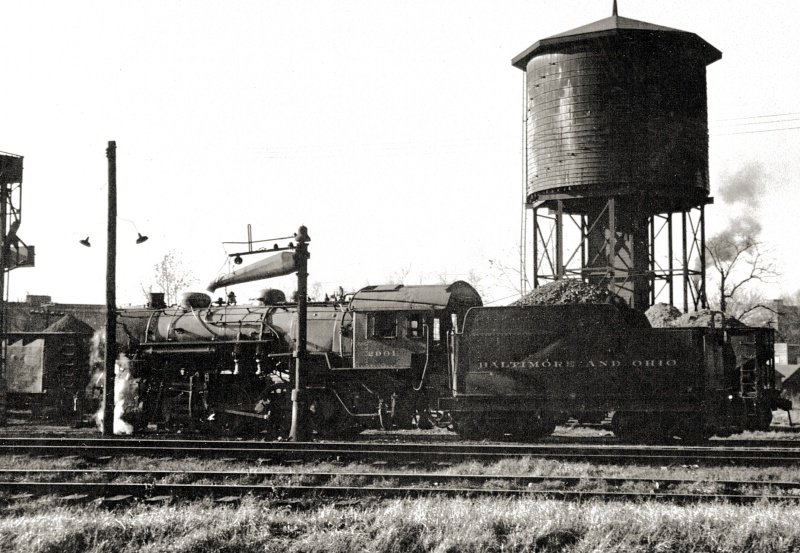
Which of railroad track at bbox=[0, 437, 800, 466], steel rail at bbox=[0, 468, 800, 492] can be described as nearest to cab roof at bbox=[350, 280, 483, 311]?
railroad track at bbox=[0, 437, 800, 466]

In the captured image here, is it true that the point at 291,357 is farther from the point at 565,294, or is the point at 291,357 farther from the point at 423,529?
the point at 423,529

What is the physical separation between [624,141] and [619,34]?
335 centimetres

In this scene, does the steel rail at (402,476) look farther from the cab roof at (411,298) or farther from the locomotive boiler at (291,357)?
the cab roof at (411,298)

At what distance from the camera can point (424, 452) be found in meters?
11.3

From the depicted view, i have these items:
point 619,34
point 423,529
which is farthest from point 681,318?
point 423,529

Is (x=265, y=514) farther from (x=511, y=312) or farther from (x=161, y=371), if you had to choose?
(x=161, y=371)

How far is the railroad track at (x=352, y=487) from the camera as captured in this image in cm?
831

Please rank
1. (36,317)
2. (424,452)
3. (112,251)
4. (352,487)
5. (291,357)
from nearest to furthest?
(352,487) → (424,452) → (291,357) → (112,251) → (36,317)

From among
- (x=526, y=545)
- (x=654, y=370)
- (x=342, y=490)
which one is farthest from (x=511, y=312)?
(x=526, y=545)

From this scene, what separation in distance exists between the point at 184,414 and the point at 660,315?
1148 cm

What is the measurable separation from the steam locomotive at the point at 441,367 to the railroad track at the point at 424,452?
1.42 m

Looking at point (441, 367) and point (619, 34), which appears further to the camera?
point (619, 34)

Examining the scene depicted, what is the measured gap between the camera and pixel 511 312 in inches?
532

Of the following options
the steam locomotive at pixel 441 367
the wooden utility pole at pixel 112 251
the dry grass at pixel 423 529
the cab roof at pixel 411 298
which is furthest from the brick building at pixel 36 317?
the dry grass at pixel 423 529
